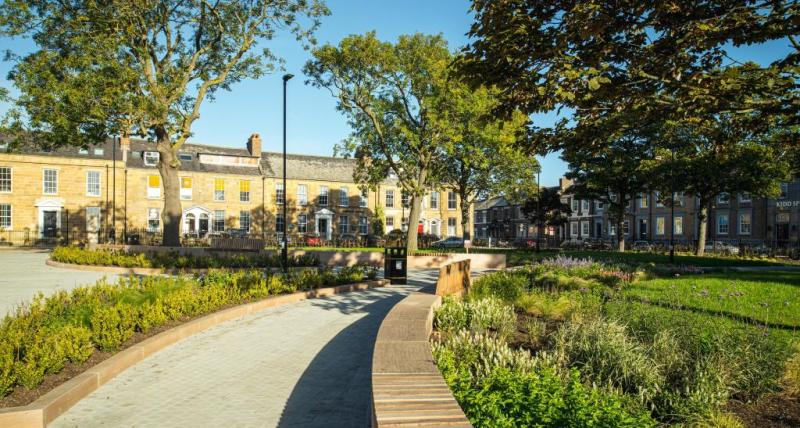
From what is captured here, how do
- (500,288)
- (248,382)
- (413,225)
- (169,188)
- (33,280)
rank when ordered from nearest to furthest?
(248,382) < (500,288) < (33,280) < (169,188) < (413,225)

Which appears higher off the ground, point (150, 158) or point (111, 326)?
point (150, 158)

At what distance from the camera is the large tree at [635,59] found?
562cm

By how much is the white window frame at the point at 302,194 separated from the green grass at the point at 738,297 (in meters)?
39.4

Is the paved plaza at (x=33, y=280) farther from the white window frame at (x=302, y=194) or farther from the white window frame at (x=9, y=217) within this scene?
the white window frame at (x=302, y=194)

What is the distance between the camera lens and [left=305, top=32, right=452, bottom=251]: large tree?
82.9 feet

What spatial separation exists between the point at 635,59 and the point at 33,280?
17501 mm

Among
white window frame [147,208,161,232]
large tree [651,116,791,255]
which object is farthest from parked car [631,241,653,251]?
white window frame [147,208,161,232]

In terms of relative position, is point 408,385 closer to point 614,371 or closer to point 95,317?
point 614,371

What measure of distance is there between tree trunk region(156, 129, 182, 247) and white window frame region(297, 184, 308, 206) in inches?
1037

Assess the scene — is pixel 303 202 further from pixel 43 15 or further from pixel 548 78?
pixel 548 78

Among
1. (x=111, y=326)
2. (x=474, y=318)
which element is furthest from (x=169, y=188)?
(x=474, y=318)

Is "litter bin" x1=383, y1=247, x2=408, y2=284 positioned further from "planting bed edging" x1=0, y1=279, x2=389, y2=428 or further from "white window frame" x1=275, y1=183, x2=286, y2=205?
"white window frame" x1=275, y1=183, x2=286, y2=205

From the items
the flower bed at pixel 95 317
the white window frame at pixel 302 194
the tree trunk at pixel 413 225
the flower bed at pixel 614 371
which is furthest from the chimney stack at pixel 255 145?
the flower bed at pixel 614 371

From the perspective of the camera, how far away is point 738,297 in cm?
1098
